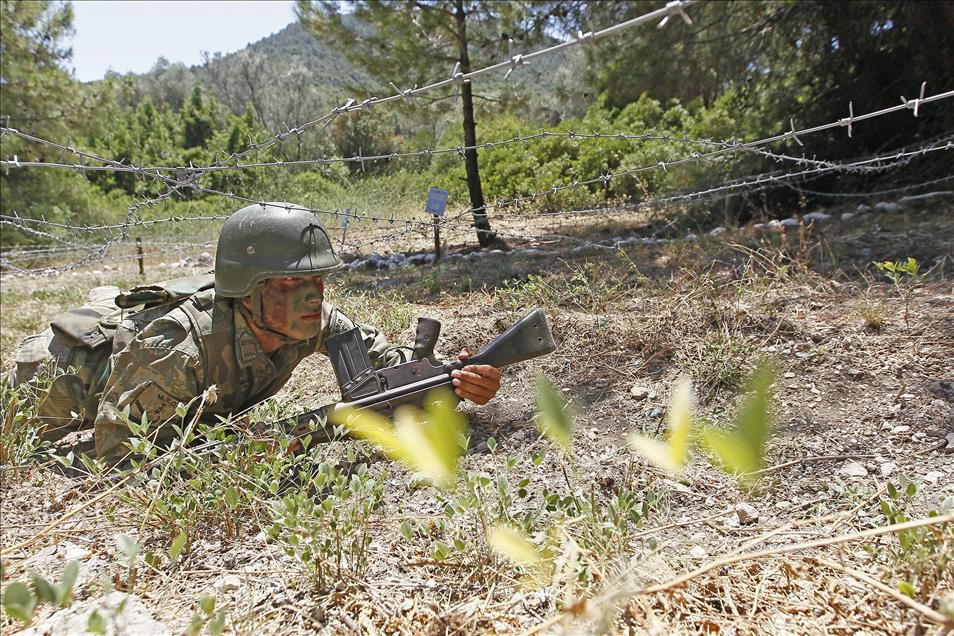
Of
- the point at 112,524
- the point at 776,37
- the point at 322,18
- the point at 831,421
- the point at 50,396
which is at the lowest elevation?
the point at 831,421

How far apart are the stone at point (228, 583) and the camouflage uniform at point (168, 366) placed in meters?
0.92

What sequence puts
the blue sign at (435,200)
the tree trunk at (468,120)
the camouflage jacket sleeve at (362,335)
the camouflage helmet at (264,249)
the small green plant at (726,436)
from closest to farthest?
the small green plant at (726,436), the camouflage helmet at (264,249), the camouflage jacket sleeve at (362,335), the blue sign at (435,200), the tree trunk at (468,120)

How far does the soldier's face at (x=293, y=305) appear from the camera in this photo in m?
2.64

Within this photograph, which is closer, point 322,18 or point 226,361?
point 226,361

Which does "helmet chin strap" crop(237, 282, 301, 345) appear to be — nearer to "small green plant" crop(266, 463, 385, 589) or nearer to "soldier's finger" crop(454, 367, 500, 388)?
"soldier's finger" crop(454, 367, 500, 388)

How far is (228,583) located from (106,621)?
0.29m

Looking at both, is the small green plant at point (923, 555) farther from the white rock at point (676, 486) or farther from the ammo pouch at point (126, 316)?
the ammo pouch at point (126, 316)

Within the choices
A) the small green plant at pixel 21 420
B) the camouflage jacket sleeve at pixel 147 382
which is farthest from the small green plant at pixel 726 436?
the small green plant at pixel 21 420

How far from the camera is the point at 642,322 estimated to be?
3.28m

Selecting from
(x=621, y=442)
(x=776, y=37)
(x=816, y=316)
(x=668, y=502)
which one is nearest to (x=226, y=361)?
(x=621, y=442)

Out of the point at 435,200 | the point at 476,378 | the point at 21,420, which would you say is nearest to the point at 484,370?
the point at 476,378

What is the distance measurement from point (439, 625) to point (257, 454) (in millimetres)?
944

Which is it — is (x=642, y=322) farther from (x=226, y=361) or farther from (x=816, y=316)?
(x=226, y=361)

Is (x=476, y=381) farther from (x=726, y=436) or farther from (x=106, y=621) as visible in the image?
(x=106, y=621)
